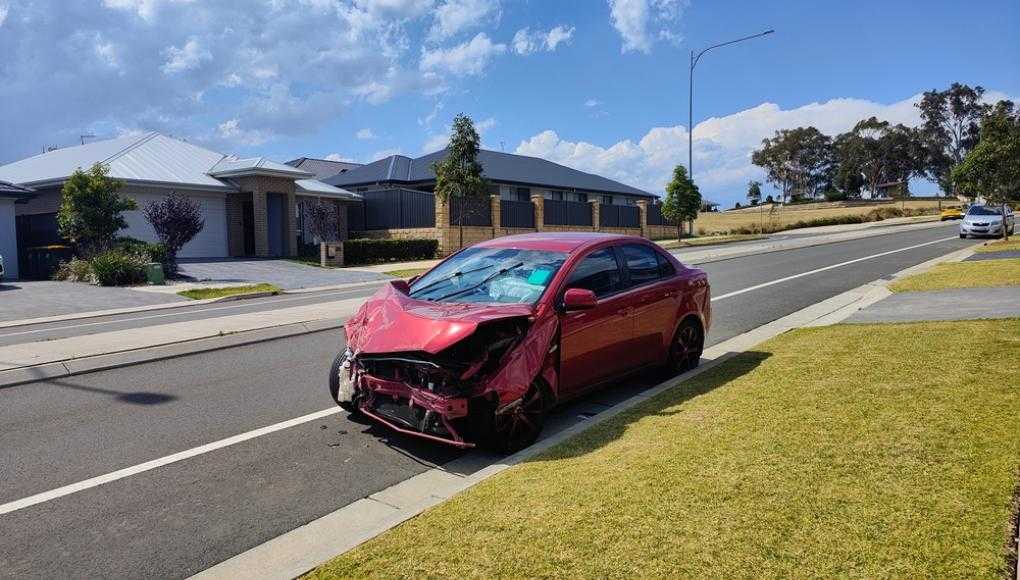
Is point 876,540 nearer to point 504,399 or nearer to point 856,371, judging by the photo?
point 504,399

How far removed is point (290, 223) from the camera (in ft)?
105

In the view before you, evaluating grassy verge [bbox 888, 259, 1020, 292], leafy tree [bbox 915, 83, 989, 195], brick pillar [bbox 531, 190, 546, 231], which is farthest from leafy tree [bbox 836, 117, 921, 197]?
grassy verge [bbox 888, 259, 1020, 292]

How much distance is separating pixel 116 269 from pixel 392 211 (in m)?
16.8

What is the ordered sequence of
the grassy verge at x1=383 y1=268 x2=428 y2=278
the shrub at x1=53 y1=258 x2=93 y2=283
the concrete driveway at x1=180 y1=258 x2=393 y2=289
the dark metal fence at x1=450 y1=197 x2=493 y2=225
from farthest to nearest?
the dark metal fence at x1=450 y1=197 x2=493 y2=225 → the grassy verge at x1=383 y1=268 x2=428 y2=278 → the concrete driveway at x1=180 y1=258 x2=393 y2=289 → the shrub at x1=53 y1=258 x2=93 y2=283

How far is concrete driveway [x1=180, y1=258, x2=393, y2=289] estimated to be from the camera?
2336 centimetres

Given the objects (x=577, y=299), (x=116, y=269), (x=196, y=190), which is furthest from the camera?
(x=196, y=190)

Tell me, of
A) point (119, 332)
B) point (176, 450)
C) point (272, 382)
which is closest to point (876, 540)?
point (176, 450)

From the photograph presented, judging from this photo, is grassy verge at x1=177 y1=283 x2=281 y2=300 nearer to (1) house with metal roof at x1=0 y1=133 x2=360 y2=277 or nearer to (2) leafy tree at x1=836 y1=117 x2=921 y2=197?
(1) house with metal roof at x1=0 y1=133 x2=360 y2=277

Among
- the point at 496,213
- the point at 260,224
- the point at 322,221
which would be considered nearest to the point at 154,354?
the point at 260,224

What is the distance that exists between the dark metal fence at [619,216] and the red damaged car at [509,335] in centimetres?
3773

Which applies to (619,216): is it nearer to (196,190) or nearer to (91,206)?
(196,190)

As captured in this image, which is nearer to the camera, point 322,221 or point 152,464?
point 152,464

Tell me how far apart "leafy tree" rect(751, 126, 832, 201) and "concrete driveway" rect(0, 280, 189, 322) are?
103m

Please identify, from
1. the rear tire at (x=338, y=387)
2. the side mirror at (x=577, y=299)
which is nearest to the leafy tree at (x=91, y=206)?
the rear tire at (x=338, y=387)
